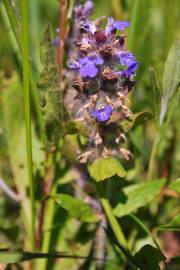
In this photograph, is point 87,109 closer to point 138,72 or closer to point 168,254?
point 138,72

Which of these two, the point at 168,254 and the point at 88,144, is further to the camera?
the point at 168,254

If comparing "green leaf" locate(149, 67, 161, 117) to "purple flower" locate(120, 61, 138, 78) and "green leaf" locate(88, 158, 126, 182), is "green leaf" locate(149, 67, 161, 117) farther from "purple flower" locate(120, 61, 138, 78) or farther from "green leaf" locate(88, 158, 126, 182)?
"green leaf" locate(88, 158, 126, 182)

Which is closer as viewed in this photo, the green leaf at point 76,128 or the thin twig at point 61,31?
the green leaf at point 76,128

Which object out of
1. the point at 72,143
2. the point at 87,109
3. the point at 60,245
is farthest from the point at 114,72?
the point at 60,245

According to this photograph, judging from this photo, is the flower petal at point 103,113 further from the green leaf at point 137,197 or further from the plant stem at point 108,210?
the green leaf at point 137,197

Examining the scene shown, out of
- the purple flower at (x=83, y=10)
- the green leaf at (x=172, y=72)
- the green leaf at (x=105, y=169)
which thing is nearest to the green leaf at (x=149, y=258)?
the green leaf at (x=105, y=169)

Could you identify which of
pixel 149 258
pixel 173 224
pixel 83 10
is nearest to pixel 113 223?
pixel 149 258
